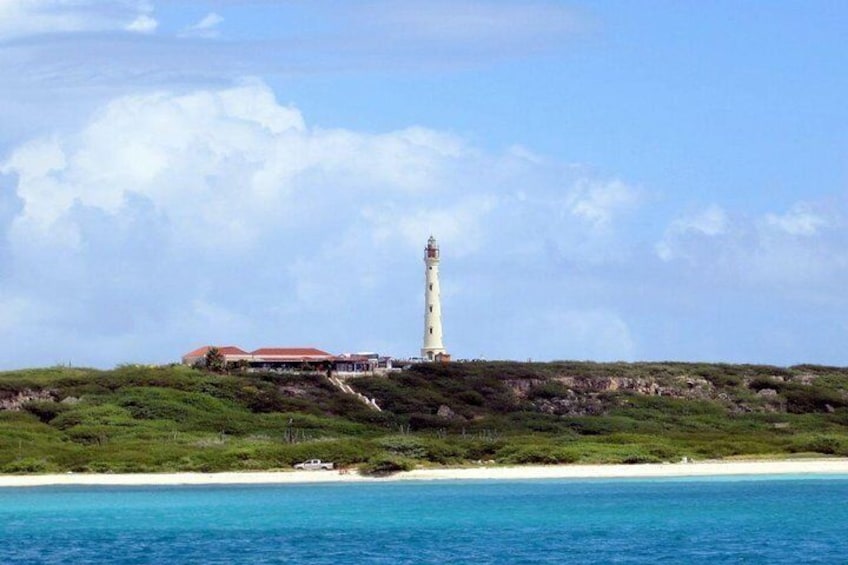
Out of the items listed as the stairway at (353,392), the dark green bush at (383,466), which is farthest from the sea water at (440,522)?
the stairway at (353,392)

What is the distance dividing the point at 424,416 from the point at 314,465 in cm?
2342

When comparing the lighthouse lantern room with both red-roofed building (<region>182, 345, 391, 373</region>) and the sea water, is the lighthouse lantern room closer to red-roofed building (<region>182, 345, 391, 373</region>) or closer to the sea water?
red-roofed building (<region>182, 345, 391, 373</region>)

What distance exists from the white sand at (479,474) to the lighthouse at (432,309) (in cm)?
4472

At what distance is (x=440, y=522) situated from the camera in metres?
55.8

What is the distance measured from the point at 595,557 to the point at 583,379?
72.8 metres

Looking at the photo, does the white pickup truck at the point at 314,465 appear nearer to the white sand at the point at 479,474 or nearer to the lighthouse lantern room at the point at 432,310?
the white sand at the point at 479,474

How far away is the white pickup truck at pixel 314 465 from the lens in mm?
76812

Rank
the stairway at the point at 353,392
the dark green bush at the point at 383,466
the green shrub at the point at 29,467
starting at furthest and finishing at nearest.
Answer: the stairway at the point at 353,392
the green shrub at the point at 29,467
the dark green bush at the point at 383,466

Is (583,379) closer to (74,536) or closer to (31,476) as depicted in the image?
(31,476)

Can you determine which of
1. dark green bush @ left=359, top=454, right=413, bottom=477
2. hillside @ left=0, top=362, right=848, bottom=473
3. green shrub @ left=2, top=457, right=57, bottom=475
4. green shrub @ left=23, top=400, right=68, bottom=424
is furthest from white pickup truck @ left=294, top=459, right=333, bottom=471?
green shrub @ left=23, top=400, right=68, bottom=424

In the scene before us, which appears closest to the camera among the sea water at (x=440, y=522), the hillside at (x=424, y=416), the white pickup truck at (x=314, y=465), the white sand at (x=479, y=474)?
the sea water at (x=440, y=522)

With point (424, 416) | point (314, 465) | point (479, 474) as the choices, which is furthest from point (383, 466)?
point (424, 416)

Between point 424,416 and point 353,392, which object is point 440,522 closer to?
point 424,416

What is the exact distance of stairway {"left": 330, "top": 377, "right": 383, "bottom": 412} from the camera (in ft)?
341
